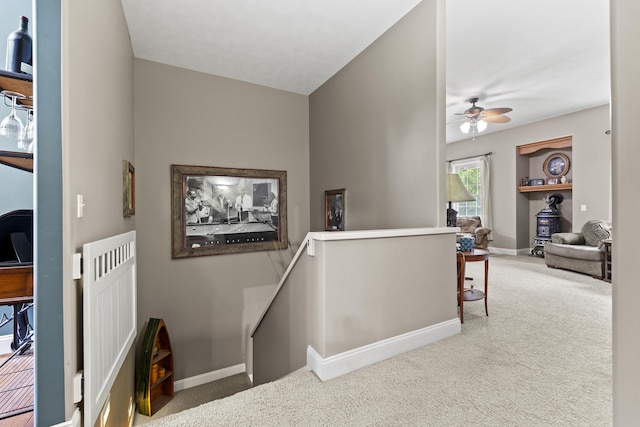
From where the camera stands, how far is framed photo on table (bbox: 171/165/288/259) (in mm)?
3480

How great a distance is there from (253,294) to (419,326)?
2.37 m

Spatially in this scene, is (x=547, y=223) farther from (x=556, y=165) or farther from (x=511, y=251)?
(x=556, y=165)

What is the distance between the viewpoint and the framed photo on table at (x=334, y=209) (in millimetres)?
3605

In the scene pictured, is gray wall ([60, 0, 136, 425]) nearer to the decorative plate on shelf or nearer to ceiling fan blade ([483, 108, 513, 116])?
ceiling fan blade ([483, 108, 513, 116])

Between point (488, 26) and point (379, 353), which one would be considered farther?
point (488, 26)

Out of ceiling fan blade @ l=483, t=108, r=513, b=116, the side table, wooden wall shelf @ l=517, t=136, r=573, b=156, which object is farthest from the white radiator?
wooden wall shelf @ l=517, t=136, r=573, b=156

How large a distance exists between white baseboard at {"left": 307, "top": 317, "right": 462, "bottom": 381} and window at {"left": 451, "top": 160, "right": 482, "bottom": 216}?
6.00 m

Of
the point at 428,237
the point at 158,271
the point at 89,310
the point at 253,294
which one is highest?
the point at 428,237

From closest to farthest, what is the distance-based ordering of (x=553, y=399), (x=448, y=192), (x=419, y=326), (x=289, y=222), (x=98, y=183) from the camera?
(x=553, y=399) → (x=98, y=183) → (x=419, y=326) → (x=448, y=192) → (x=289, y=222)

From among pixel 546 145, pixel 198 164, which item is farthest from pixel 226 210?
pixel 546 145

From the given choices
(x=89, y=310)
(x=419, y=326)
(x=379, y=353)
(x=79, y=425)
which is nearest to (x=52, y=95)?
(x=89, y=310)

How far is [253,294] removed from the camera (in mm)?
3887

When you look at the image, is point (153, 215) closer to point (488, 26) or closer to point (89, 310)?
point (89, 310)

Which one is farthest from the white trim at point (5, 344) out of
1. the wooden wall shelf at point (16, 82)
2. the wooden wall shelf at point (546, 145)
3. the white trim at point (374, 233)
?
the wooden wall shelf at point (546, 145)
